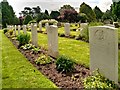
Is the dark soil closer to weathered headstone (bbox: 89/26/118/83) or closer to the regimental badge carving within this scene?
weathered headstone (bbox: 89/26/118/83)

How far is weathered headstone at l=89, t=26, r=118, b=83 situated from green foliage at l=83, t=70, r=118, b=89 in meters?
0.12

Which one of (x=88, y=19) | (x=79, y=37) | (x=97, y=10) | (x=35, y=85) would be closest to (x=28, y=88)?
(x=35, y=85)

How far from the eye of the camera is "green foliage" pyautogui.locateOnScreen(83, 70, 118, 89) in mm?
5695

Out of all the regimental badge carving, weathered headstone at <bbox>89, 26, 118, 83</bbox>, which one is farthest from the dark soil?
the regimental badge carving

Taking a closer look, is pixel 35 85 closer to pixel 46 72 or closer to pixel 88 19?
pixel 46 72

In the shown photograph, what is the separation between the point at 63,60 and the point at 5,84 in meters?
1.92

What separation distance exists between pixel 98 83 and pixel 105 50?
884 millimetres

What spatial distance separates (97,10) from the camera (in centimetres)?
5591

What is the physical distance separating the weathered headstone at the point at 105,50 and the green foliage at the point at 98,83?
0.12 meters

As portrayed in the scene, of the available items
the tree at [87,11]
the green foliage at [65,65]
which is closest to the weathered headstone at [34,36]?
the green foliage at [65,65]

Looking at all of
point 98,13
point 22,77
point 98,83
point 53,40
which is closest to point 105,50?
point 98,83

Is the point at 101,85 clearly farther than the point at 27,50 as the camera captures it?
No

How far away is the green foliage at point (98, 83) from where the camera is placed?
5.70 m

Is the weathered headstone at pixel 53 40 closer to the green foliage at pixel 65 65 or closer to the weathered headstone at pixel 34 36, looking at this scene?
the green foliage at pixel 65 65
